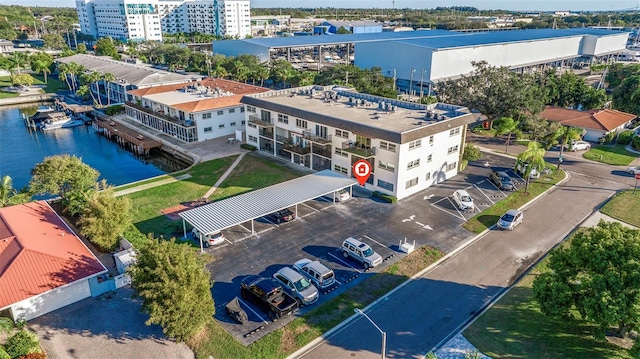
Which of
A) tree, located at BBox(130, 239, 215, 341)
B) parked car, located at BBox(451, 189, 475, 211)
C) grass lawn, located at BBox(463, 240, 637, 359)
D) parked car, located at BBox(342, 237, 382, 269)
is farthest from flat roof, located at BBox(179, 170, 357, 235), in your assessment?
grass lawn, located at BBox(463, 240, 637, 359)

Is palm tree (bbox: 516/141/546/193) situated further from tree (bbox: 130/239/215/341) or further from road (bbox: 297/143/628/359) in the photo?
tree (bbox: 130/239/215/341)

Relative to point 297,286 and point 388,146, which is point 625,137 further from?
point 297,286

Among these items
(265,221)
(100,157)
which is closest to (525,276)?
(265,221)

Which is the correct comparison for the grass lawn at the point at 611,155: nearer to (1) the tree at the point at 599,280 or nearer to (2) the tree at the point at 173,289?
(1) the tree at the point at 599,280

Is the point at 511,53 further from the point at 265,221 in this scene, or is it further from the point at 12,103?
the point at 12,103

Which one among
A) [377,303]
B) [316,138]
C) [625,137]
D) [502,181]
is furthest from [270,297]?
[625,137]
